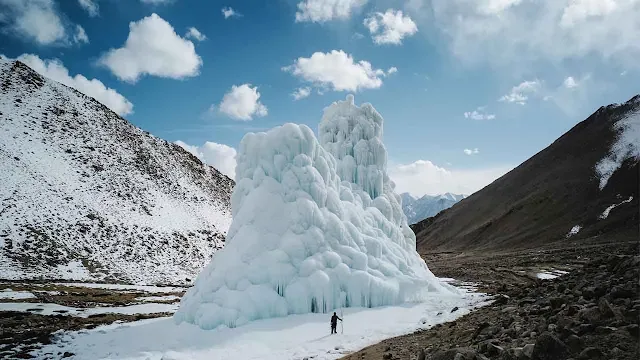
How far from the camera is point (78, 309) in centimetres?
2753

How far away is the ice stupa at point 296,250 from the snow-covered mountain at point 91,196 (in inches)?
1213

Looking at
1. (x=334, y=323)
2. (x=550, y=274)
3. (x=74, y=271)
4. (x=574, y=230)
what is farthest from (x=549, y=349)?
(x=574, y=230)

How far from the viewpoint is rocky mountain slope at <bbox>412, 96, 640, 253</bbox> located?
70.4m

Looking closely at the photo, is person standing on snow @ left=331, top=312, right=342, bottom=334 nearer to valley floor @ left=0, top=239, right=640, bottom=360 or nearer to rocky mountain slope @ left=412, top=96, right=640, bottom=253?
valley floor @ left=0, top=239, right=640, bottom=360

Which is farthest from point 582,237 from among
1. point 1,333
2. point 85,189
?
point 85,189

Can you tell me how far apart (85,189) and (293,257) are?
5039 cm

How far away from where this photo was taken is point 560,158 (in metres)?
106

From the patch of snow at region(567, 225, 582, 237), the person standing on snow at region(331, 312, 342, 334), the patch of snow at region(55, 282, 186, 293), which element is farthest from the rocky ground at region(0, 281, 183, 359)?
the patch of snow at region(567, 225, 582, 237)

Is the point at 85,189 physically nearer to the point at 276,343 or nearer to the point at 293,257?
the point at 293,257

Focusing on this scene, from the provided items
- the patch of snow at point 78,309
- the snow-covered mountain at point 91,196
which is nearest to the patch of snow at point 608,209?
the snow-covered mountain at point 91,196

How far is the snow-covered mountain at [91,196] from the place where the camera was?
154ft

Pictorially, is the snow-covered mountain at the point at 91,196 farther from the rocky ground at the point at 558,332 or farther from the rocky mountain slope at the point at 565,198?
the rocky mountain slope at the point at 565,198

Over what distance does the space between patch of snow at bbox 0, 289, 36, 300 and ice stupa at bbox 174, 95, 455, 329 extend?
18.5m

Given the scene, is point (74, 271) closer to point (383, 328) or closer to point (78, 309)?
point (78, 309)
